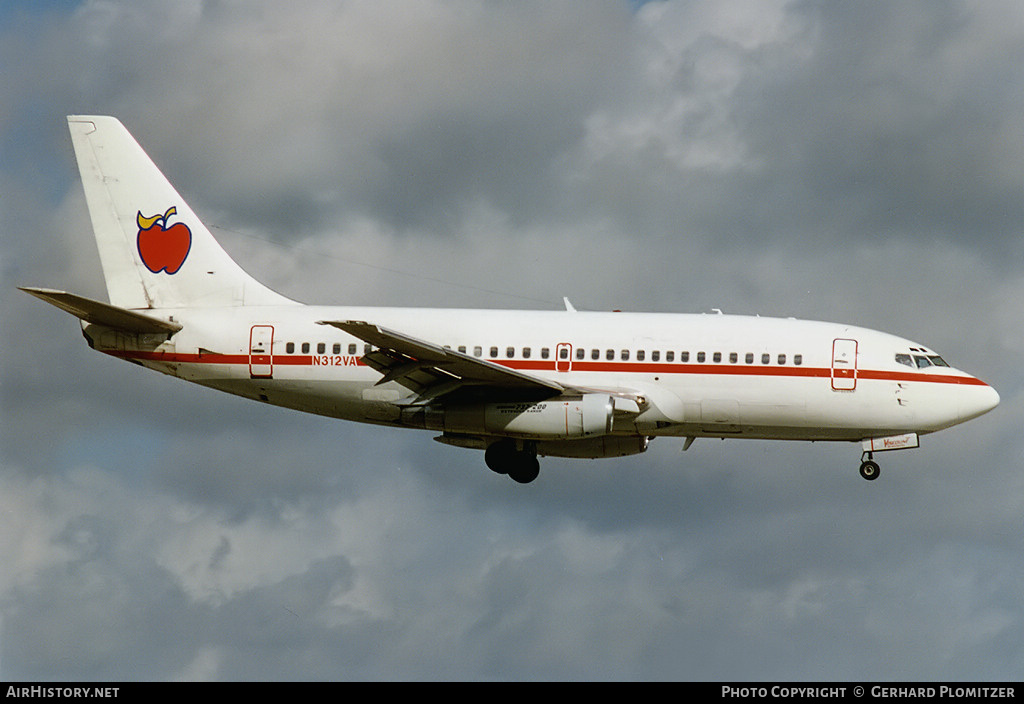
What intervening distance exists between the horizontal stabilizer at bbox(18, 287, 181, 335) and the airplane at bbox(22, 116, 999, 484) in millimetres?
→ 62

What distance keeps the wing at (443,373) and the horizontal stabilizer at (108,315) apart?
6.13 metres

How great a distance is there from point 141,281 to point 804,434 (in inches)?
856

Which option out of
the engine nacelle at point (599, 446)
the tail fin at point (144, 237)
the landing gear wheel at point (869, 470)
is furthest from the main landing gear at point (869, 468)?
the tail fin at point (144, 237)

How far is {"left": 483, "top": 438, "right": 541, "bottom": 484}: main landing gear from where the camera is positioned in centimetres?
4994

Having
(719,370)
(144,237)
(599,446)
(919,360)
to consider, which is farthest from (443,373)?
(919,360)

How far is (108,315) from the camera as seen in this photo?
160 ft

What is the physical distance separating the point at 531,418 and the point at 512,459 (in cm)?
356

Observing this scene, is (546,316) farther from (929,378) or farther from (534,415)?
(929,378)

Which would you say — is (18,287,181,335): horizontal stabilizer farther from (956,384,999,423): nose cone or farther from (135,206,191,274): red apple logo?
(956,384,999,423): nose cone

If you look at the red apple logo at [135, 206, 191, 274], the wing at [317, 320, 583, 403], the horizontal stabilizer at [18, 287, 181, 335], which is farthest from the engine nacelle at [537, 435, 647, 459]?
the red apple logo at [135, 206, 191, 274]

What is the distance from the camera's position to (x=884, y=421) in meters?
48.0
